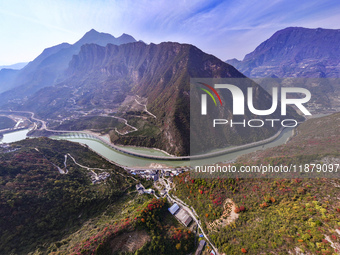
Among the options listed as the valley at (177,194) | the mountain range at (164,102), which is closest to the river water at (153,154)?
the valley at (177,194)

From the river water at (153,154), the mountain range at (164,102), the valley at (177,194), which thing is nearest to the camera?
the valley at (177,194)

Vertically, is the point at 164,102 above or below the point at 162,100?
below

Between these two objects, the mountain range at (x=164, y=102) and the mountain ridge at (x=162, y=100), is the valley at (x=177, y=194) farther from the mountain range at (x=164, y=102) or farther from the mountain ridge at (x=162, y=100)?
the mountain ridge at (x=162, y=100)

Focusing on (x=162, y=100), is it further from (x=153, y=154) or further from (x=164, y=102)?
(x=153, y=154)

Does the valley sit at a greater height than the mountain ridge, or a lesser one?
lesser

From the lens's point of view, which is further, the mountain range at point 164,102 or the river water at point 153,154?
the mountain range at point 164,102

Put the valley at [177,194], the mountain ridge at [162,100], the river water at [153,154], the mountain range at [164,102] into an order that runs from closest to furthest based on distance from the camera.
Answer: the valley at [177,194] → the river water at [153,154] → the mountain range at [164,102] → the mountain ridge at [162,100]

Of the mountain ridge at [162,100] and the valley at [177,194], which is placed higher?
the mountain ridge at [162,100]

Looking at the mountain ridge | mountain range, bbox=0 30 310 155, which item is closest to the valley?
mountain range, bbox=0 30 310 155

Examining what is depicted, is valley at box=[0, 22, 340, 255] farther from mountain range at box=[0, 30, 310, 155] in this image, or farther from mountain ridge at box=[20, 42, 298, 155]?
mountain ridge at box=[20, 42, 298, 155]

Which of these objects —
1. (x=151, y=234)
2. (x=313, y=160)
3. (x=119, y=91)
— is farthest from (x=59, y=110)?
(x=313, y=160)

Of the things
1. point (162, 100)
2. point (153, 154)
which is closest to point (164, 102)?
point (162, 100)
